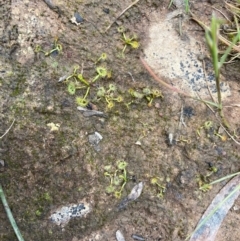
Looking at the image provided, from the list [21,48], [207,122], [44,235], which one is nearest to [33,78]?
[21,48]

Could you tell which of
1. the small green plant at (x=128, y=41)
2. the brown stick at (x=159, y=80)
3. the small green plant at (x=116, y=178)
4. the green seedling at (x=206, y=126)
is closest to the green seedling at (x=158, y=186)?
the small green plant at (x=116, y=178)

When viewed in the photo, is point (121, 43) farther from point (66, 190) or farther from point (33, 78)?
point (66, 190)

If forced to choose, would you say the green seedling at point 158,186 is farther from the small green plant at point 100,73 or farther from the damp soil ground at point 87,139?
the small green plant at point 100,73

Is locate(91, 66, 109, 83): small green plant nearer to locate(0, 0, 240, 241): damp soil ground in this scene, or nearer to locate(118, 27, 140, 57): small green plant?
locate(0, 0, 240, 241): damp soil ground

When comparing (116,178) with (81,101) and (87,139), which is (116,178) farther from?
(81,101)

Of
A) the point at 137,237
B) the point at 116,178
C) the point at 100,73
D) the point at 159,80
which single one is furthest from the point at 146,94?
the point at 137,237

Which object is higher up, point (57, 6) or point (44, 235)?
point (57, 6)
